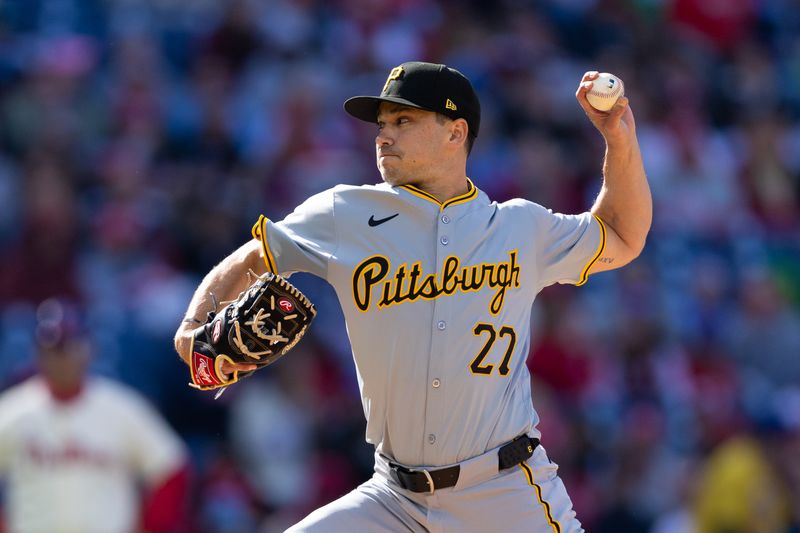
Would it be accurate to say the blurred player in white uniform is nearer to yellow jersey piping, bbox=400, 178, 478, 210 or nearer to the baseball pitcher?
the baseball pitcher

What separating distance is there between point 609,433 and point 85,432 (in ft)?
12.3

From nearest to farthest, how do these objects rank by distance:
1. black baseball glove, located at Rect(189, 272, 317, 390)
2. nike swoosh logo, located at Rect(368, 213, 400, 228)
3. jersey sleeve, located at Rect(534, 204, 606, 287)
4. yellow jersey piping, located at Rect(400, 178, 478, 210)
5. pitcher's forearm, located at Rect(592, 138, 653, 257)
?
black baseball glove, located at Rect(189, 272, 317, 390), nike swoosh logo, located at Rect(368, 213, 400, 228), yellow jersey piping, located at Rect(400, 178, 478, 210), jersey sleeve, located at Rect(534, 204, 606, 287), pitcher's forearm, located at Rect(592, 138, 653, 257)

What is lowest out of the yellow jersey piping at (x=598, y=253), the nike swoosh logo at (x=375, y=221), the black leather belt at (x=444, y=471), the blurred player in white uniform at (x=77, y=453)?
the blurred player in white uniform at (x=77, y=453)

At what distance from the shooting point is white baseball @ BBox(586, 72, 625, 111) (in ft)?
15.8

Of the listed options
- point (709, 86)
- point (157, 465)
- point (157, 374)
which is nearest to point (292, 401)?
point (157, 374)

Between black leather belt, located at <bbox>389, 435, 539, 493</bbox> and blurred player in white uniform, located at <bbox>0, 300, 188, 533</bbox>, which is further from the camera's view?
blurred player in white uniform, located at <bbox>0, 300, 188, 533</bbox>

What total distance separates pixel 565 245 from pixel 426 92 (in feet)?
2.38

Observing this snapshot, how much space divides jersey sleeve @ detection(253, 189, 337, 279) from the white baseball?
3.32 feet

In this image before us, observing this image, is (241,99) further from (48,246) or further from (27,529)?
(27,529)

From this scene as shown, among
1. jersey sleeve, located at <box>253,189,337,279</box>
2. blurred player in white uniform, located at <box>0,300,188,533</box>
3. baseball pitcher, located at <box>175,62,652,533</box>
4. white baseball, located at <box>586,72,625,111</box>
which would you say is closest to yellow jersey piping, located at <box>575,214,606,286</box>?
baseball pitcher, located at <box>175,62,652,533</box>

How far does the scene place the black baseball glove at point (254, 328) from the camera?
4211mm

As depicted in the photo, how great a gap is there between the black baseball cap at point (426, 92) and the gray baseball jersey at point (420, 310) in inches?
12.3

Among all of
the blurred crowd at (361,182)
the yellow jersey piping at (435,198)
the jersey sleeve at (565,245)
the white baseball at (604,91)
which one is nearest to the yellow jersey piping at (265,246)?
the yellow jersey piping at (435,198)

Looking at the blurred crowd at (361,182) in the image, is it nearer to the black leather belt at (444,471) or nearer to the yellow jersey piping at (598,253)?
the yellow jersey piping at (598,253)
